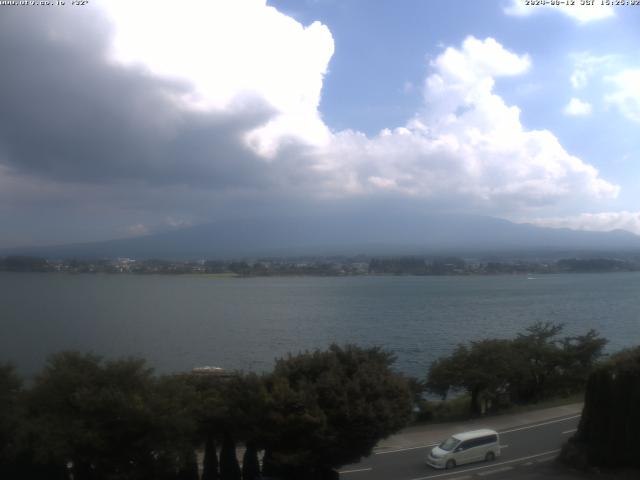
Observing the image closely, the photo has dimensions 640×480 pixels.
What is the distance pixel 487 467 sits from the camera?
432 inches

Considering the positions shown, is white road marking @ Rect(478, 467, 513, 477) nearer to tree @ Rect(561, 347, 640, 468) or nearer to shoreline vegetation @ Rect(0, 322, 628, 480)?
tree @ Rect(561, 347, 640, 468)

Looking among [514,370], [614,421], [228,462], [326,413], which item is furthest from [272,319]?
[326,413]

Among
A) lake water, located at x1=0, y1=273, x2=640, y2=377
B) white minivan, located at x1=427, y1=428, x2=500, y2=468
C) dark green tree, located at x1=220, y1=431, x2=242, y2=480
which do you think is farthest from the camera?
lake water, located at x1=0, y1=273, x2=640, y2=377

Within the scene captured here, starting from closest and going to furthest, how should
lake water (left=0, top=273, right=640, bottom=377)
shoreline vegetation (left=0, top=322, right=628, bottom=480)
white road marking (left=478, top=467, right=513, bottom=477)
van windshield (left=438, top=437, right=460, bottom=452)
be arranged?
shoreline vegetation (left=0, top=322, right=628, bottom=480) < white road marking (left=478, top=467, right=513, bottom=477) < van windshield (left=438, top=437, right=460, bottom=452) < lake water (left=0, top=273, right=640, bottom=377)

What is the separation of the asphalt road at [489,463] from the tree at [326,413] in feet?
6.40

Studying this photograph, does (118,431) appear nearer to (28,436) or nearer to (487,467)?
(28,436)

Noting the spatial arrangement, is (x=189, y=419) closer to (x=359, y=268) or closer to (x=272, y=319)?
(x=272, y=319)

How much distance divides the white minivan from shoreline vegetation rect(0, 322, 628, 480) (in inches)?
85.5

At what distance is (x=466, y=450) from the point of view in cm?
1119

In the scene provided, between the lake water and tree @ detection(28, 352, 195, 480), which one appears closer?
tree @ detection(28, 352, 195, 480)

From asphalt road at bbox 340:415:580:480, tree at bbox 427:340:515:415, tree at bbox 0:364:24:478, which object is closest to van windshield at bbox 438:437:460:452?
asphalt road at bbox 340:415:580:480

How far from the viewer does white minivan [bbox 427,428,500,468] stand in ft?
36.3

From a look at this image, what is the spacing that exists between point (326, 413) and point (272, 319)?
36171mm

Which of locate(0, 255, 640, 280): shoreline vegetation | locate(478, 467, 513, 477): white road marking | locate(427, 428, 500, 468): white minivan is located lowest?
locate(478, 467, 513, 477): white road marking
